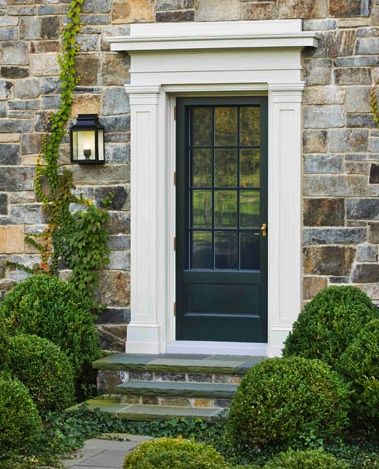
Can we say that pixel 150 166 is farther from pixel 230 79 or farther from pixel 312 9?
pixel 312 9

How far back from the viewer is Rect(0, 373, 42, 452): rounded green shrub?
823 cm

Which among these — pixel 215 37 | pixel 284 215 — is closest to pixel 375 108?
pixel 284 215

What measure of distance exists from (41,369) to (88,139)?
249 cm

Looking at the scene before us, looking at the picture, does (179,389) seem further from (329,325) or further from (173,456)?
(173,456)

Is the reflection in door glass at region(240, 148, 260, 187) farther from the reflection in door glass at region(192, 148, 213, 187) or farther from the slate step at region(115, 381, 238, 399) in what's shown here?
the slate step at region(115, 381, 238, 399)

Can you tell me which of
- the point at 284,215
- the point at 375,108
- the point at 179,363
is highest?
the point at 375,108

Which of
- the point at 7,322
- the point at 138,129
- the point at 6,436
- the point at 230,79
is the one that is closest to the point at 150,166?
the point at 138,129

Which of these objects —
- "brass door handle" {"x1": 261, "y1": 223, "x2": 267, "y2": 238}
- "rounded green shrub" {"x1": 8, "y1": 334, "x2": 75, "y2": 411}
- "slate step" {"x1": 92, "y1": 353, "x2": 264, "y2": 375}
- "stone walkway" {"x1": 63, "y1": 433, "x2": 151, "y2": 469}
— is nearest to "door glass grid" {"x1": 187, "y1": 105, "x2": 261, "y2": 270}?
"brass door handle" {"x1": 261, "y1": 223, "x2": 267, "y2": 238}

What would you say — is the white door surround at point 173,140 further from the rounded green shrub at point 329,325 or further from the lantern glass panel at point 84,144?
the rounded green shrub at point 329,325

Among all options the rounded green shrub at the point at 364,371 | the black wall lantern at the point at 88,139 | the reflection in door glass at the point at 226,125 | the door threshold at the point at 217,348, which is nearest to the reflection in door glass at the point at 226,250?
the door threshold at the point at 217,348

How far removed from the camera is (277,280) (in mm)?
10859

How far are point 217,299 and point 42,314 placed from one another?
5.53 feet

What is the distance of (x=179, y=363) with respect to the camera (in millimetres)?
10562

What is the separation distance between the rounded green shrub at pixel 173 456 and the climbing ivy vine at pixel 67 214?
413 centimetres
